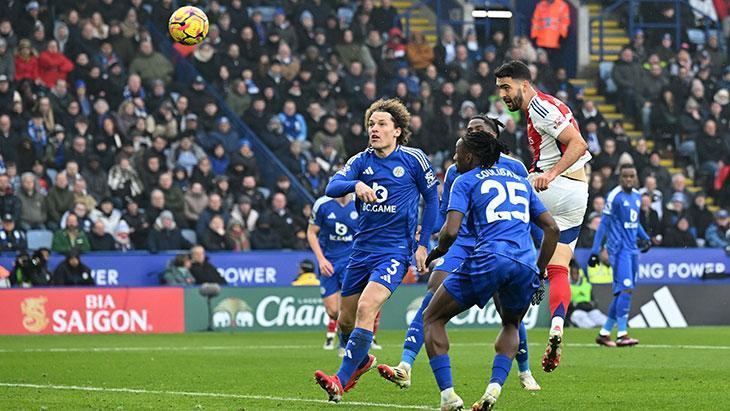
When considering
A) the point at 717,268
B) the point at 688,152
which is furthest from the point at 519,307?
the point at 688,152

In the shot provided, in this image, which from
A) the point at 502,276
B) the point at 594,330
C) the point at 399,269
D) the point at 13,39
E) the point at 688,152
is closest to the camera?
the point at 502,276

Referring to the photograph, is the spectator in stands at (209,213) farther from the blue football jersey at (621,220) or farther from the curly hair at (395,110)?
the curly hair at (395,110)

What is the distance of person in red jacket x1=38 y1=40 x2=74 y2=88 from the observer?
26250 mm


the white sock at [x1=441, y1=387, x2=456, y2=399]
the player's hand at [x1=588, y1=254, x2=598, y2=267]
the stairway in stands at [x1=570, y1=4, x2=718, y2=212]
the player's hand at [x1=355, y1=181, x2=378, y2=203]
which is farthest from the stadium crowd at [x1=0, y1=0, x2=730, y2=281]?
the white sock at [x1=441, y1=387, x2=456, y2=399]

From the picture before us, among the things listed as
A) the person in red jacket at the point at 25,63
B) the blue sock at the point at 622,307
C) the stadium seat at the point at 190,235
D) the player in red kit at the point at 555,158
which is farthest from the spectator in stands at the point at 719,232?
the player in red kit at the point at 555,158

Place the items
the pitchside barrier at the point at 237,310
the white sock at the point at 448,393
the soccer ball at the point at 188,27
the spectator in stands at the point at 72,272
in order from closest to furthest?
the white sock at the point at 448,393, the soccer ball at the point at 188,27, the pitchside barrier at the point at 237,310, the spectator in stands at the point at 72,272

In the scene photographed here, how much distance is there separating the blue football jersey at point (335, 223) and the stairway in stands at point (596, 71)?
14.5 m

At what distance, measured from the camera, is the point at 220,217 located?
25.1 meters

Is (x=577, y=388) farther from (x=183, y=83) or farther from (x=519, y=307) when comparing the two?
(x=183, y=83)

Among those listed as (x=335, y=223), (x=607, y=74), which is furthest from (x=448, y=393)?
(x=607, y=74)

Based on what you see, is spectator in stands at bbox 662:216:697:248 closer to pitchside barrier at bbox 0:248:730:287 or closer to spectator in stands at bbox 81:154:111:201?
pitchside barrier at bbox 0:248:730:287

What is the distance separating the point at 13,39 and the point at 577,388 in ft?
55.6

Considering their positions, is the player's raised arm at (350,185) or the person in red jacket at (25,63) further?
the person in red jacket at (25,63)

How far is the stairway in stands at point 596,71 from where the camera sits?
3269 cm
